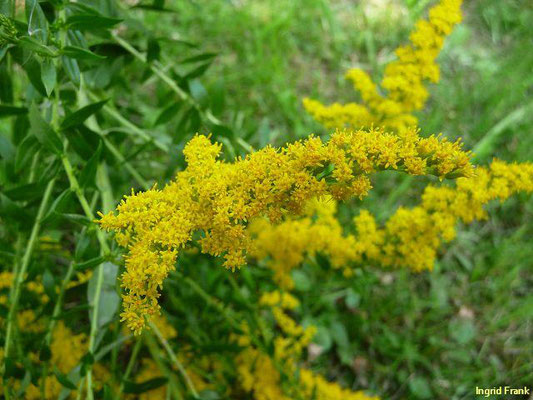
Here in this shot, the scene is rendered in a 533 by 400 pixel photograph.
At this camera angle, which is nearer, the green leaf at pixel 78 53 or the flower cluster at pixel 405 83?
the green leaf at pixel 78 53

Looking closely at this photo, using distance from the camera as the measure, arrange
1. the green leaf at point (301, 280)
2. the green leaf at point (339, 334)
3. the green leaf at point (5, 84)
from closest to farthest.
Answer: the green leaf at point (5, 84)
the green leaf at point (339, 334)
the green leaf at point (301, 280)

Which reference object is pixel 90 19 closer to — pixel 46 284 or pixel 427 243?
pixel 46 284

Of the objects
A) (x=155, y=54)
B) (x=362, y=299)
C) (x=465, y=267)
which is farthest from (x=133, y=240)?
(x=465, y=267)

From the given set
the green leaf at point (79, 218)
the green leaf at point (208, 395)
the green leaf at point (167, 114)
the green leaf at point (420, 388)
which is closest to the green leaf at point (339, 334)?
the green leaf at point (420, 388)

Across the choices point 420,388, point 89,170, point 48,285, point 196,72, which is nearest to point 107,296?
point 48,285

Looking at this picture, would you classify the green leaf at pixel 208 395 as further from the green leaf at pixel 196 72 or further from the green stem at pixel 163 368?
the green leaf at pixel 196 72

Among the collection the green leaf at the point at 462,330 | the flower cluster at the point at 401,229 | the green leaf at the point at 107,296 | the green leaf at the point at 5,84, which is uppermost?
the green leaf at the point at 5,84
